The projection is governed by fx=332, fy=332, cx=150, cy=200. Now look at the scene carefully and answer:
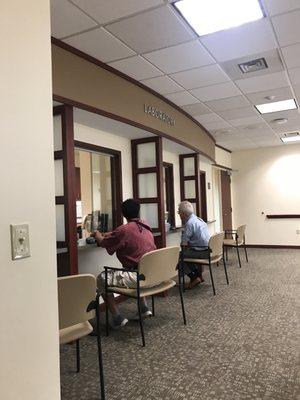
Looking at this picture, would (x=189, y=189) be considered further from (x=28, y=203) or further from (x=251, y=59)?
(x=28, y=203)

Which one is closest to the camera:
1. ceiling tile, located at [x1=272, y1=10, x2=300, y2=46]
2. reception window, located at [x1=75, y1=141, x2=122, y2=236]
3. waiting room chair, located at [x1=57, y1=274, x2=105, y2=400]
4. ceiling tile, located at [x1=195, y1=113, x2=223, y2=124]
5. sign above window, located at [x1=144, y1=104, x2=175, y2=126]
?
waiting room chair, located at [x1=57, y1=274, x2=105, y2=400]

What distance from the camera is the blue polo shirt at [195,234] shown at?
15.0 ft

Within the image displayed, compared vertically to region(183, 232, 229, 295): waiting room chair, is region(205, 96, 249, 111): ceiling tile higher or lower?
higher

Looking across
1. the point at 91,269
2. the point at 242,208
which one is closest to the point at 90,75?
the point at 91,269

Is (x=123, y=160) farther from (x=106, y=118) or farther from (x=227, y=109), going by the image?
(x=227, y=109)

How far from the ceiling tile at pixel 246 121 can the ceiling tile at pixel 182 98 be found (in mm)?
1393

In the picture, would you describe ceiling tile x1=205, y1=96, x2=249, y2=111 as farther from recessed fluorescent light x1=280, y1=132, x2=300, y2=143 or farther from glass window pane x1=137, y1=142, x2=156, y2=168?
recessed fluorescent light x1=280, y1=132, x2=300, y2=143

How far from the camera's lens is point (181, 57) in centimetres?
324

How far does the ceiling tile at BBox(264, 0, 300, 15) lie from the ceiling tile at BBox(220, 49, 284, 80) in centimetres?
73

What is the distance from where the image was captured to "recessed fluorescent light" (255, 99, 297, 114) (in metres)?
4.88

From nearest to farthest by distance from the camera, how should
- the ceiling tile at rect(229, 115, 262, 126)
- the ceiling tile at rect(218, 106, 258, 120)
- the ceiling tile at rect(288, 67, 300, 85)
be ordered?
the ceiling tile at rect(288, 67, 300, 85) < the ceiling tile at rect(218, 106, 258, 120) < the ceiling tile at rect(229, 115, 262, 126)

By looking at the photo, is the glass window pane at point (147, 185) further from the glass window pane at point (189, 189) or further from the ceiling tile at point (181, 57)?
the glass window pane at point (189, 189)

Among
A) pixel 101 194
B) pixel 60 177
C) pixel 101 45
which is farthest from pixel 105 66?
pixel 101 194

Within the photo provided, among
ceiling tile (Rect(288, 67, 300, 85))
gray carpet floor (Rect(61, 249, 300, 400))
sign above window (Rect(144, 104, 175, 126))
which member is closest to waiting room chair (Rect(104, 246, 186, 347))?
gray carpet floor (Rect(61, 249, 300, 400))
